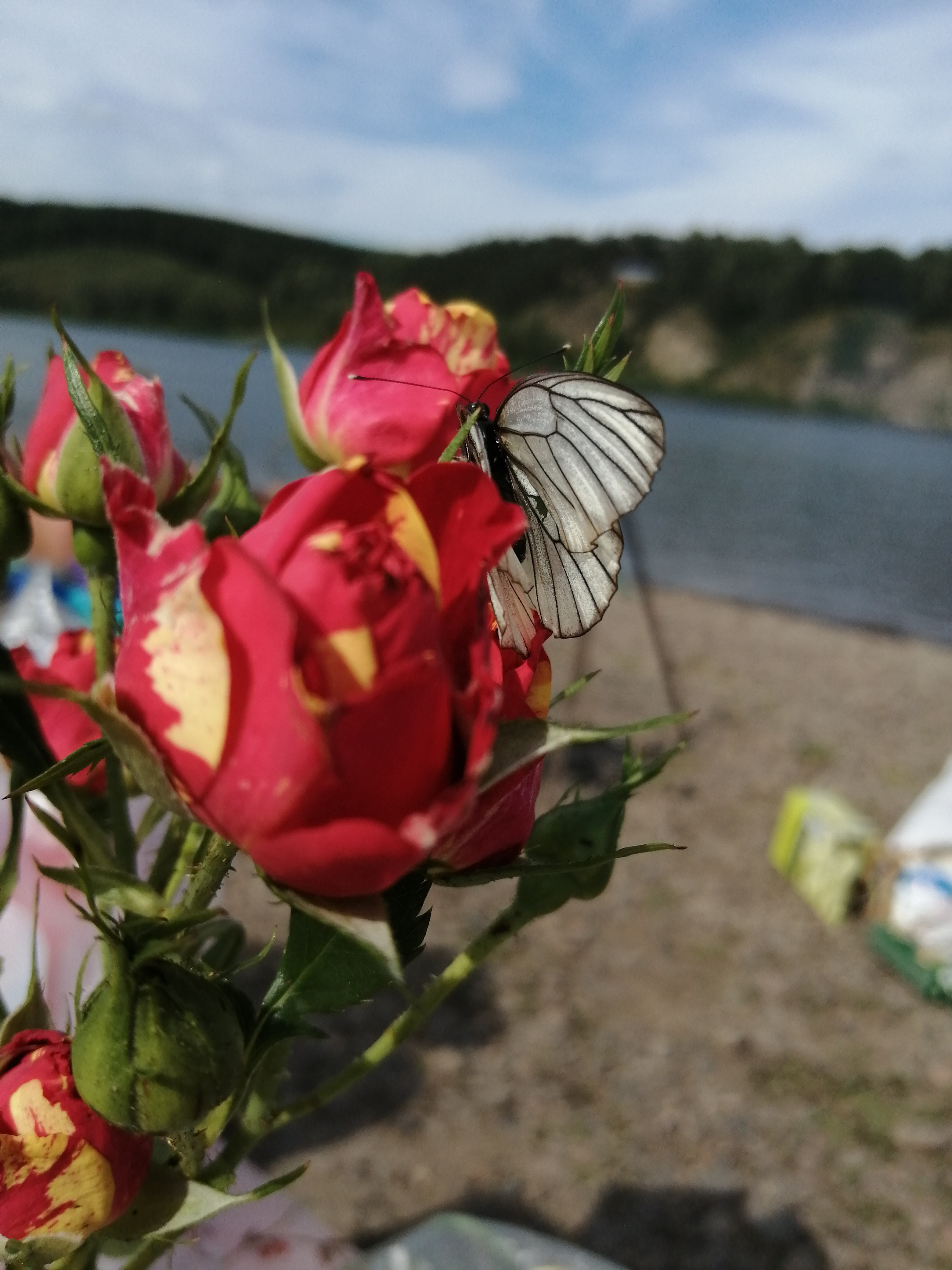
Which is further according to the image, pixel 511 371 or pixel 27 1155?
pixel 511 371

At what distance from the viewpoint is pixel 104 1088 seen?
0.29 metres

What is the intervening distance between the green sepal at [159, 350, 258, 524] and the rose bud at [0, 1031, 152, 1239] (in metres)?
0.19

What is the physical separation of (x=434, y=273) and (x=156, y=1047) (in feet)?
95.4

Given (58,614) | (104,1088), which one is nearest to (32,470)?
(104,1088)

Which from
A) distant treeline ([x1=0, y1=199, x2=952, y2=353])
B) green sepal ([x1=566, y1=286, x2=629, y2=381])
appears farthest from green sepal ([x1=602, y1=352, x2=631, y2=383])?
distant treeline ([x1=0, y1=199, x2=952, y2=353])

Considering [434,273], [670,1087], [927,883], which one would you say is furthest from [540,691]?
[434,273]

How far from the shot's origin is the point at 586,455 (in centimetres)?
38

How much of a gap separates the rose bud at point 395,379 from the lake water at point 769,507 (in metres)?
0.03

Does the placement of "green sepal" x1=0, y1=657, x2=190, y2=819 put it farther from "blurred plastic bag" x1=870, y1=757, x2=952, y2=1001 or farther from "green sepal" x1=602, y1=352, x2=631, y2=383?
"blurred plastic bag" x1=870, y1=757, x2=952, y2=1001

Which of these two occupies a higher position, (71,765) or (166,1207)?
(71,765)

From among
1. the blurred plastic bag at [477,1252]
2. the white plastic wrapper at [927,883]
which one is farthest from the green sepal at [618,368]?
the white plastic wrapper at [927,883]

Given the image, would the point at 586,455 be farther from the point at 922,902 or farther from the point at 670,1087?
the point at 922,902

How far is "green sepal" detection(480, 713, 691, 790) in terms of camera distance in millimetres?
240

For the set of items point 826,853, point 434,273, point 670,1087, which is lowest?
point 670,1087
